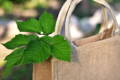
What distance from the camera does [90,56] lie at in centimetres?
100

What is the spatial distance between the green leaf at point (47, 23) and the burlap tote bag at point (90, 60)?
0.03 metres

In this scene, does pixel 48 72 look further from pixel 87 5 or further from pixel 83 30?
pixel 87 5

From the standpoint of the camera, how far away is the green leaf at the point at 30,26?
0.94 metres

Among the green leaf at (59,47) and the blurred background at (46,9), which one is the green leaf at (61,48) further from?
the blurred background at (46,9)

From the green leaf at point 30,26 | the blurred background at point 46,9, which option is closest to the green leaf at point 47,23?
the green leaf at point 30,26

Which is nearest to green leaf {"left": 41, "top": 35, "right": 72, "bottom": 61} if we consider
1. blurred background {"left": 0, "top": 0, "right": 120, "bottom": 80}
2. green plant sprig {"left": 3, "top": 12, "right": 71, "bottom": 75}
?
green plant sprig {"left": 3, "top": 12, "right": 71, "bottom": 75}

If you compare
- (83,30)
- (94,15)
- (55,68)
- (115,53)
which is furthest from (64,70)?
(94,15)

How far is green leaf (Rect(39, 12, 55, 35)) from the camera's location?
953mm

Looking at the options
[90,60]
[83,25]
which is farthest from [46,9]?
[90,60]

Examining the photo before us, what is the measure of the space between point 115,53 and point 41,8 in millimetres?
1560

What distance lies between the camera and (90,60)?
100 centimetres

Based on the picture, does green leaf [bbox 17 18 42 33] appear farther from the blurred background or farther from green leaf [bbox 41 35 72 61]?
the blurred background

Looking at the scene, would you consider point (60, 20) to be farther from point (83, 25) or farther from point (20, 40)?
point (83, 25)

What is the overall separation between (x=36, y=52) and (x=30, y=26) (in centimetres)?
8
